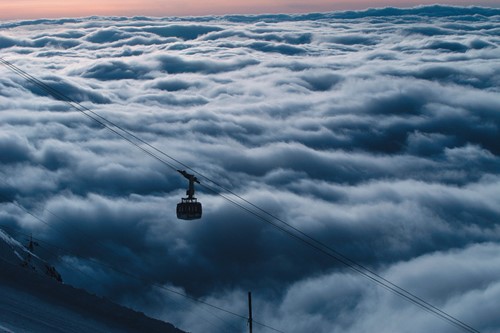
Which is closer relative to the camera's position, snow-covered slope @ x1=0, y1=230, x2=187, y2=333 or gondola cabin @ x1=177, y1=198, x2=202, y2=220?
snow-covered slope @ x1=0, y1=230, x2=187, y2=333

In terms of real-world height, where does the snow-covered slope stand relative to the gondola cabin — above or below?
below

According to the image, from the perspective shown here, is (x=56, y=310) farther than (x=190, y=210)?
No

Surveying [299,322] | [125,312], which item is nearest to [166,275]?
[299,322]

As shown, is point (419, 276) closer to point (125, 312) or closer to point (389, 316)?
point (389, 316)

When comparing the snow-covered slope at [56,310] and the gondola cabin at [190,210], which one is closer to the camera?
the snow-covered slope at [56,310]

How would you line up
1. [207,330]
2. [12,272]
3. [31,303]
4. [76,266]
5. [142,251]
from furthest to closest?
1. [142,251]
2. [76,266]
3. [207,330]
4. [12,272]
5. [31,303]

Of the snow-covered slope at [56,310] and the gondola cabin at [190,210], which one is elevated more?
the gondola cabin at [190,210]

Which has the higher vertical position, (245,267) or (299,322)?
(245,267)

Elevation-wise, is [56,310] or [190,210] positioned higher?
[190,210]
